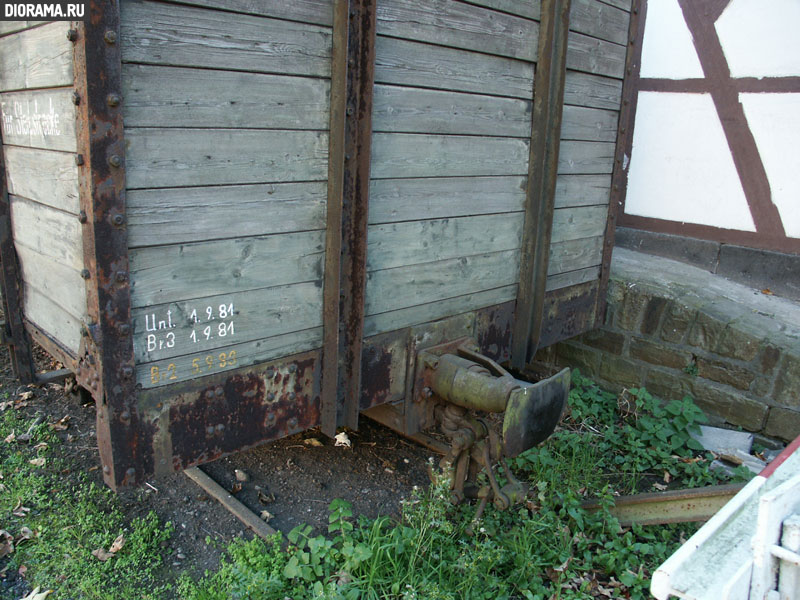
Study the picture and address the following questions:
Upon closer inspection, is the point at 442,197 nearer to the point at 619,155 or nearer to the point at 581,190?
the point at 581,190

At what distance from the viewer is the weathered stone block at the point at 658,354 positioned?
4523 millimetres

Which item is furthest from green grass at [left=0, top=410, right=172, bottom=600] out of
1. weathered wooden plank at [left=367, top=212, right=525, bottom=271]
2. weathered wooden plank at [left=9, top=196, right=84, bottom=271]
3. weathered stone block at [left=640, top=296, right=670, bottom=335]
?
weathered stone block at [left=640, top=296, right=670, bottom=335]

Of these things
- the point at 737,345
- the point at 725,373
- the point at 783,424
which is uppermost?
the point at 737,345

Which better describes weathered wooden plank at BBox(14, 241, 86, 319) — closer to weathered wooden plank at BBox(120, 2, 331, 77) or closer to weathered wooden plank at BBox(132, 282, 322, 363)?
weathered wooden plank at BBox(132, 282, 322, 363)

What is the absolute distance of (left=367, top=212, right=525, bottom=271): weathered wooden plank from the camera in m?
2.85

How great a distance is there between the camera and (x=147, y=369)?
87.0 inches

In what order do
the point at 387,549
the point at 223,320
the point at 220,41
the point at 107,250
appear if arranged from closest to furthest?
the point at 107,250
the point at 220,41
the point at 223,320
the point at 387,549

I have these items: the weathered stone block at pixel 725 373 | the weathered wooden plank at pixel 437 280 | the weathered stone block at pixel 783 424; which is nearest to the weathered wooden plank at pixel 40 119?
the weathered wooden plank at pixel 437 280

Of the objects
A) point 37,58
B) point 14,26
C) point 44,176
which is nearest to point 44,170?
point 44,176

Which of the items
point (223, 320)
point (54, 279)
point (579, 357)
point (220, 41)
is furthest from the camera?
point (579, 357)

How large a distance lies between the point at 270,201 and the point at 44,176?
3.13ft

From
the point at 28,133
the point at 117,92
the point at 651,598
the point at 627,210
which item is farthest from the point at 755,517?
the point at 627,210

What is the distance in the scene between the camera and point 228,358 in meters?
2.43

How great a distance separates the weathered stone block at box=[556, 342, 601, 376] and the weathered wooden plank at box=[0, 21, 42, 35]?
4144 mm
